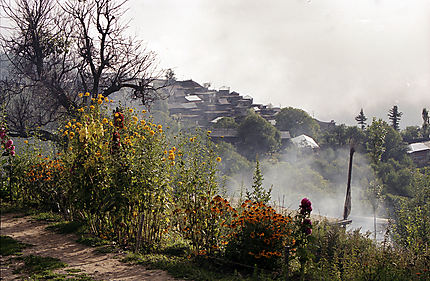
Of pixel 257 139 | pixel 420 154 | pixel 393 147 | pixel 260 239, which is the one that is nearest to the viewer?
pixel 260 239

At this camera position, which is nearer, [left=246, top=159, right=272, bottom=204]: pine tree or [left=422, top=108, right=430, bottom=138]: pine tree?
[left=246, top=159, right=272, bottom=204]: pine tree

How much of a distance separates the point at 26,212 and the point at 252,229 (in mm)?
4702

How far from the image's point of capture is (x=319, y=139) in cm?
3603

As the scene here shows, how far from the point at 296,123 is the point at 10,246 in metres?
34.4

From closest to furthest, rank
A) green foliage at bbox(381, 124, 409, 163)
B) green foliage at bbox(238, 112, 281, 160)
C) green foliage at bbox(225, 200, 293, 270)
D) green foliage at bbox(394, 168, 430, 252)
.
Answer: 1. green foliage at bbox(225, 200, 293, 270)
2. green foliage at bbox(394, 168, 430, 252)
3. green foliage at bbox(381, 124, 409, 163)
4. green foliage at bbox(238, 112, 281, 160)

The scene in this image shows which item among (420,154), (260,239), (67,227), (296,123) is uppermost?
(296,123)

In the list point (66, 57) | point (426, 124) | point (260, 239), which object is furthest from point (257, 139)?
point (260, 239)

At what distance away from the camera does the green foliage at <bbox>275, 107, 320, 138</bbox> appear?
37147 mm

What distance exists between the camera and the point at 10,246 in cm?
513

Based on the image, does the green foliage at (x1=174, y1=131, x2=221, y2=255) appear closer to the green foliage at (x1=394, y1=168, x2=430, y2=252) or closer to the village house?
the green foliage at (x1=394, y1=168, x2=430, y2=252)

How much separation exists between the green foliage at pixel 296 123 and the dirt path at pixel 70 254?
3244cm

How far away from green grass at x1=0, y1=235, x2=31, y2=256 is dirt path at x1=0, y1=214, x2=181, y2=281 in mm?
93

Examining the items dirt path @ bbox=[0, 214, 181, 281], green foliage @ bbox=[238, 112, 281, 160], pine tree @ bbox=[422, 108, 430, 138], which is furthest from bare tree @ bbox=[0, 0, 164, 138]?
pine tree @ bbox=[422, 108, 430, 138]

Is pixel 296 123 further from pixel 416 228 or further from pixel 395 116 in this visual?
pixel 416 228
